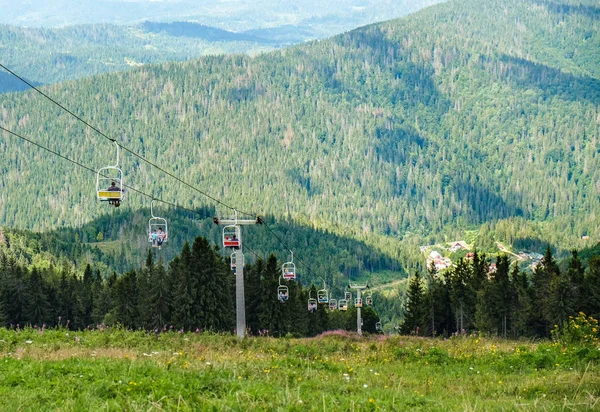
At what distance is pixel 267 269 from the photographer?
Answer: 9906 cm

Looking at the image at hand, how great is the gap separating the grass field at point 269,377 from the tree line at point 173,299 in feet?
144

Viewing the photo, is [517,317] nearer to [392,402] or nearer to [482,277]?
[482,277]

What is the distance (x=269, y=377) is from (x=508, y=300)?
90.3 meters

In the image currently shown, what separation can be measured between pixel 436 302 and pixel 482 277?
16.0 metres

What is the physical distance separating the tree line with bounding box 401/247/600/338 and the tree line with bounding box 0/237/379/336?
19601 millimetres

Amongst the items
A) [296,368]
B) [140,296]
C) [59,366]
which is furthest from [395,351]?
[140,296]

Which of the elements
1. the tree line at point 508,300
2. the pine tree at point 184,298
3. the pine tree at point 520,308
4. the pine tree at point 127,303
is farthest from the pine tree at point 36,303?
the pine tree at point 520,308

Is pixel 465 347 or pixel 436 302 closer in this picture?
pixel 465 347

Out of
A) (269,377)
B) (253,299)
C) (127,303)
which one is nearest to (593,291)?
(253,299)

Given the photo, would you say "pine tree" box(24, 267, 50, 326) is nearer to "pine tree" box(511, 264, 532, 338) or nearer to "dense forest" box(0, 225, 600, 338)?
"dense forest" box(0, 225, 600, 338)

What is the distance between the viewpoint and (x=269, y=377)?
20.8 m

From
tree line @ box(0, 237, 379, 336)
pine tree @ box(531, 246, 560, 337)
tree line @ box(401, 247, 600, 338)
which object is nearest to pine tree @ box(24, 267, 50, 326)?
tree line @ box(0, 237, 379, 336)

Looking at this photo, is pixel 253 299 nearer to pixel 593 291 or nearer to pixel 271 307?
pixel 271 307

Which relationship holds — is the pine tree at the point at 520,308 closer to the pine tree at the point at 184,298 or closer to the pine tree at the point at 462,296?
the pine tree at the point at 462,296
